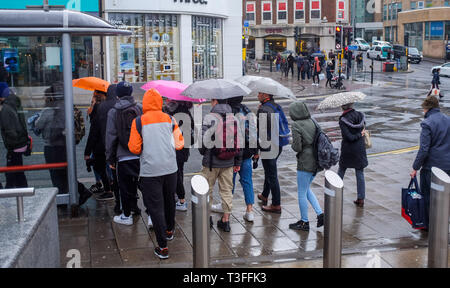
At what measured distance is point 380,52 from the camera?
Answer: 57406 millimetres

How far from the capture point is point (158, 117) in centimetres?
580

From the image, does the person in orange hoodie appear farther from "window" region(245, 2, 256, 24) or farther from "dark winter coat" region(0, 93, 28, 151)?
"window" region(245, 2, 256, 24)

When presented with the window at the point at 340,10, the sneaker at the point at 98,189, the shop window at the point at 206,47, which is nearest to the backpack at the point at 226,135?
the sneaker at the point at 98,189

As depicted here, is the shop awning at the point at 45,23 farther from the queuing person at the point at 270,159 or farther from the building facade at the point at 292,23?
the building facade at the point at 292,23

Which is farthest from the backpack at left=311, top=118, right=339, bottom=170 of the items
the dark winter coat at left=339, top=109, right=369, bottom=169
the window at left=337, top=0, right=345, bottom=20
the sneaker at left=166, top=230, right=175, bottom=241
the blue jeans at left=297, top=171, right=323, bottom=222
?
the window at left=337, top=0, right=345, bottom=20

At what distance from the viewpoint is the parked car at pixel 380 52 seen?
56.7 m

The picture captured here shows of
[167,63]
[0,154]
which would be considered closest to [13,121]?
[0,154]

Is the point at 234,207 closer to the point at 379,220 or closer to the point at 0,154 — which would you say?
the point at 379,220

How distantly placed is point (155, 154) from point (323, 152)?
226 cm

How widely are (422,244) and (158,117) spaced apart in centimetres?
363

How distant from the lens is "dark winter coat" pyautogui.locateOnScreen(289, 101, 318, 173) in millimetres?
6824

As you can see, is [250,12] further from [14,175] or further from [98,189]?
[14,175]

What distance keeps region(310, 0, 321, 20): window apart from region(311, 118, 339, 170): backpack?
2414 inches

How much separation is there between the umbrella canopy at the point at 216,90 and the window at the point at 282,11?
62.2m
